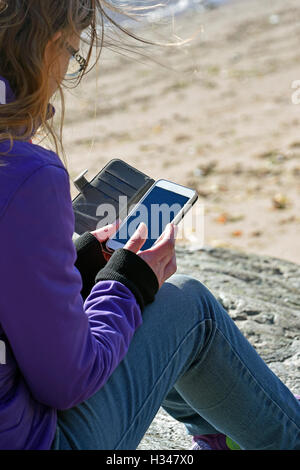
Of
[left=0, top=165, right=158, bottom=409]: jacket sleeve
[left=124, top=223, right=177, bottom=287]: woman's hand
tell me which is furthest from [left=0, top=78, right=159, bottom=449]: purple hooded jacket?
[left=124, top=223, right=177, bottom=287]: woman's hand

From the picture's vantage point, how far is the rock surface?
2.21 metres

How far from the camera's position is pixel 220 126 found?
268 inches

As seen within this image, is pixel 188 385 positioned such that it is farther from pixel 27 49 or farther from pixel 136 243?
pixel 27 49

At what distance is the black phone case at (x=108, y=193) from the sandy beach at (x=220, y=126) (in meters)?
1.86

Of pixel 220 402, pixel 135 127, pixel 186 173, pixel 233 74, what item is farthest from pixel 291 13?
pixel 220 402

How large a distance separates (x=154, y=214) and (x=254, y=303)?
4.12 ft

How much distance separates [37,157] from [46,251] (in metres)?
0.17

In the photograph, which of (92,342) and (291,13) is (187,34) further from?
(92,342)

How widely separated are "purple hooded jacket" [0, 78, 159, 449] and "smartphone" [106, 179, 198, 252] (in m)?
0.37

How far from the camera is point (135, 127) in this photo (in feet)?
23.5

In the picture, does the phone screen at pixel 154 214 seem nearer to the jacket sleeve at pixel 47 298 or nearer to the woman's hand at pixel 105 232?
the woman's hand at pixel 105 232

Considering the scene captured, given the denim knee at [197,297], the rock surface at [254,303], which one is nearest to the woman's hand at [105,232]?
the denim knee at [197,297]

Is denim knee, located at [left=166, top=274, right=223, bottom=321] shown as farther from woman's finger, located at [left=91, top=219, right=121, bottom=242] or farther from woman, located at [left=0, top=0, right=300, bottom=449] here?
woman's finger, located at [left=91, top=219, right=121, bottom=242]

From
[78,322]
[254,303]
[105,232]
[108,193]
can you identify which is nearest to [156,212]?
[105,232]
